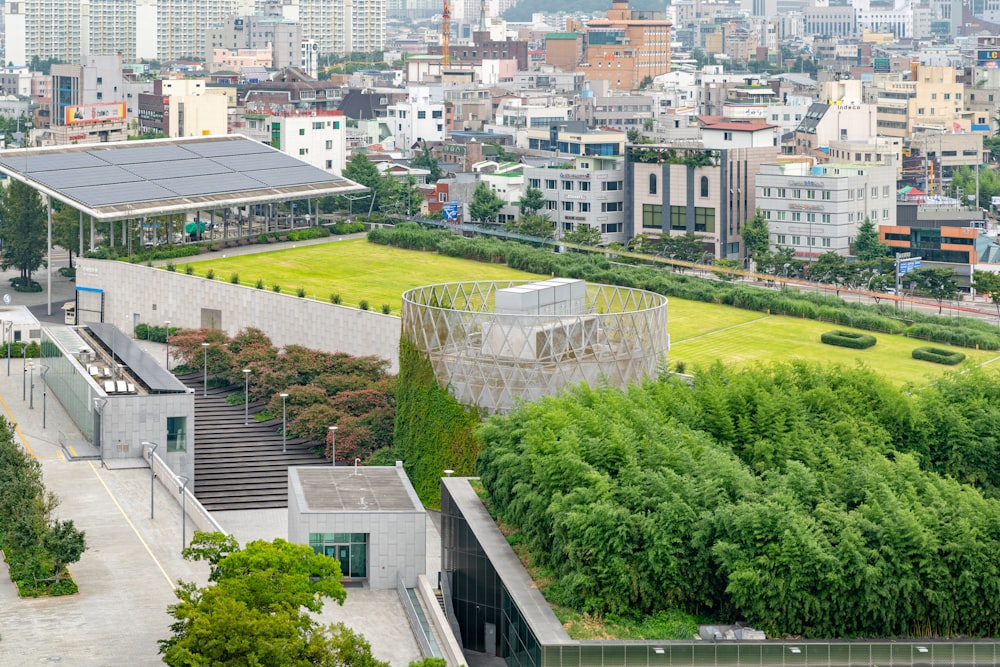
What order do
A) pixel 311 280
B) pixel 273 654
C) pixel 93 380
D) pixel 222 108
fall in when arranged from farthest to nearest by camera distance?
1. pixel 222 108
2. pixel 311 280
3. pixel 93 380
4. pixel 273 654

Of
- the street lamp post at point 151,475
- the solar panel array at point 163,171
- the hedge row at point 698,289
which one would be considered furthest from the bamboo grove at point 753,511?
the solar panel array at point 163,171

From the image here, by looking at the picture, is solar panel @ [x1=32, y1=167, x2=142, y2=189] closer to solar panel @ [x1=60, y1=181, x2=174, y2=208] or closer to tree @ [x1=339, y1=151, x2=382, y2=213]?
solar panel @ [x1=60, y1=181, x2=174, y2=208]

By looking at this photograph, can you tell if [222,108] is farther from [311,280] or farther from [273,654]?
[273,654]

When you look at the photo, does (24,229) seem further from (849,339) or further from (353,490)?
(353,490)

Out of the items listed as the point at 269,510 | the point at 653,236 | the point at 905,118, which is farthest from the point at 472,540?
the point at 905,118

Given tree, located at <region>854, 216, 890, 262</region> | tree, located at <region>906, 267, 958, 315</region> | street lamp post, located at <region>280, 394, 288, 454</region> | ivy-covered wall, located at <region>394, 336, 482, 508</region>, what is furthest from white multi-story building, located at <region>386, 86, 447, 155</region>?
ivy-covered wall, located at <region>394, 336, 482, 508</region>

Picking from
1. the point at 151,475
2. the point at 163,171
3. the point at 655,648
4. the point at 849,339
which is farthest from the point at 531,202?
the point at 655,648
